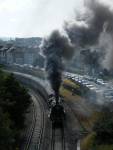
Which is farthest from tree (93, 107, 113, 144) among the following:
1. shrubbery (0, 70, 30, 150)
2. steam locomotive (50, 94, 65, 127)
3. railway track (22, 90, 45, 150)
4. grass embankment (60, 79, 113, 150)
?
shrubbery (0, 70, 30, 150)

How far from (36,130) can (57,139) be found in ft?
14.4

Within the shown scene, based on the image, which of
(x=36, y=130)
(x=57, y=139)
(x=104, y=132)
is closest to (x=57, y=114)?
(x=57, y=139)

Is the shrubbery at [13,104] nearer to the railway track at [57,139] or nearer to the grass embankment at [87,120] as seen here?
the railway track at [57,139]

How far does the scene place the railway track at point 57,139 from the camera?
28.2m

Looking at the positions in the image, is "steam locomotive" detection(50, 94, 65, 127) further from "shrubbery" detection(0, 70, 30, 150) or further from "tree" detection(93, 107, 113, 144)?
"tree" detection(93, 107, 113, 144)

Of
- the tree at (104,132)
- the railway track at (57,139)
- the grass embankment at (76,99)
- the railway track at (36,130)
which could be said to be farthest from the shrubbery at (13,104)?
the tree at (104,132)

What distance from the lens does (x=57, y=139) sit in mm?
30031

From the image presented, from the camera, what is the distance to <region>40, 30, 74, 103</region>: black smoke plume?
3316 cm

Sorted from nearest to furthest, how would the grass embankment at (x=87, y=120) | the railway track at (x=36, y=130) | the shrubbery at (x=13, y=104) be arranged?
the grass embankment at (x=87, y=120)
the railway track at (x=36, y=130)
the shrubbery at (x=13, y=104)

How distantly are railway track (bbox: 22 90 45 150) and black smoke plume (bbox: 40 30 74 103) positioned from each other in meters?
4.17

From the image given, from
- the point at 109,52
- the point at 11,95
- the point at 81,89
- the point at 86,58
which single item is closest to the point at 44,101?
the point at 81,89

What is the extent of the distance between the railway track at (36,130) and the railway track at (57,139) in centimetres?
112

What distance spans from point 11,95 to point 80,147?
9773 mm

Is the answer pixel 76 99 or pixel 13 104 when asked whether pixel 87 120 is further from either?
pixel 76 99
